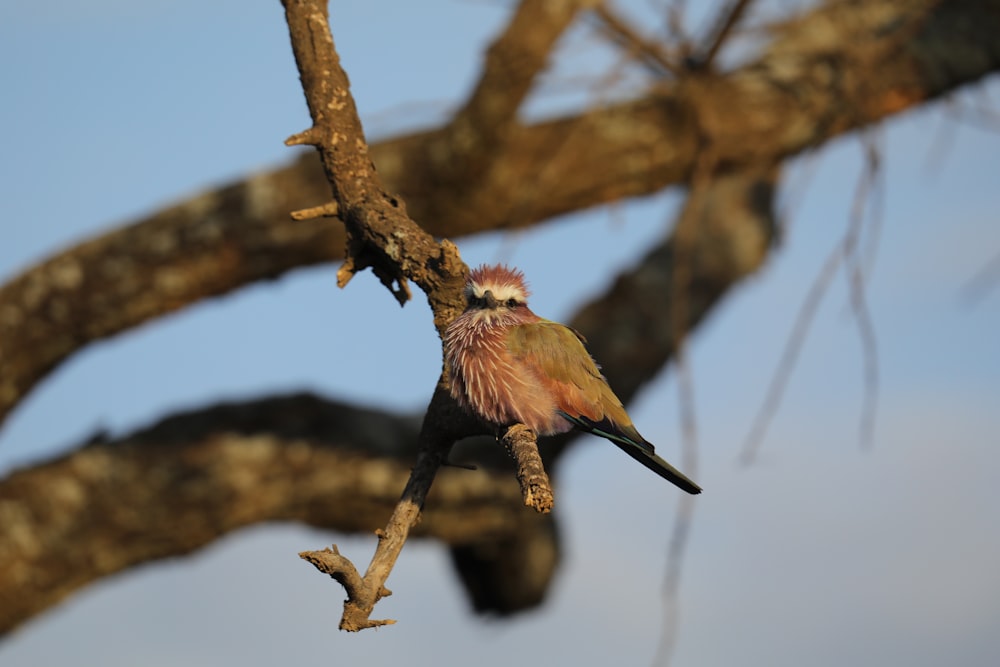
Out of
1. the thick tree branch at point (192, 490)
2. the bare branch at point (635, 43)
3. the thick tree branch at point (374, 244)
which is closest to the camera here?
the thick tree branch at point (374, 244)

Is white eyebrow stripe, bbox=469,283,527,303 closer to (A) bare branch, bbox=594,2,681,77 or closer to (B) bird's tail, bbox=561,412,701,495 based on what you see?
(B) bird's tail, bbox=561,412,701,495

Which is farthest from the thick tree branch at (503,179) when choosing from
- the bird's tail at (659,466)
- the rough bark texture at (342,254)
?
the bird's tail at (659,466)

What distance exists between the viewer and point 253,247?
24.2ft

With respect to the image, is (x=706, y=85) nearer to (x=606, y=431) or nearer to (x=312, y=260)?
(x=312, y=260)

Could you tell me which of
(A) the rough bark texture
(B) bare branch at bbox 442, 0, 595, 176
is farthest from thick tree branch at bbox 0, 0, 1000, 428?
(B) bare branch at bbox 442, 0, 595, 176

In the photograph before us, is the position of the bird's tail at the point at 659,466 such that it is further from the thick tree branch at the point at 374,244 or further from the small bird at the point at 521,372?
the thick tree branch at the point at 374,244

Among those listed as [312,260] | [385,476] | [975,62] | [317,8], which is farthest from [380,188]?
[975,62]

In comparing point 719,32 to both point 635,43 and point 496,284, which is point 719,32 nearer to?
point 635,43

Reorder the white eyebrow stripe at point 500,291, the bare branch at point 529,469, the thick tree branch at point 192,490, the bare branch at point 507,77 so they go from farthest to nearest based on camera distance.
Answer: the thick tree branch at point 192,490 < the bare branch at point 507,77 < the white eyebrow stripe at point 500,291 < the bare branch at point 529,469

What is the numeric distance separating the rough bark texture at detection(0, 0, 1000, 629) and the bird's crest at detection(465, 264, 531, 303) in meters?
3.53

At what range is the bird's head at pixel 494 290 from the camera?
335 centimetres

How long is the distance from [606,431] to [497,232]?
14.9 ft

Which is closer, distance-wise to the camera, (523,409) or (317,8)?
(523,409)

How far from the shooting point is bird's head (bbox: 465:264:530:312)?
3350 mm
